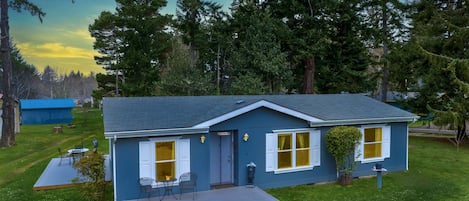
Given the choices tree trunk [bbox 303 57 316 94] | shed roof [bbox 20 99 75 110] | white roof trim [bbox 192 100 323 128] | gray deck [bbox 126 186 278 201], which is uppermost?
tree trunk [bbox 303 57 316 94]

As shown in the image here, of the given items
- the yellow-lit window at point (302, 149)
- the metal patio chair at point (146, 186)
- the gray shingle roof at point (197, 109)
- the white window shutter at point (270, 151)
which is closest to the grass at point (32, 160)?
A: the metal patio chair at point (146, 186)

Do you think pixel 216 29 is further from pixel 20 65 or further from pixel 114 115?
pixel 20 65

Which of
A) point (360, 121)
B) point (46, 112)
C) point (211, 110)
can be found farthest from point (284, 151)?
point (46, 112)

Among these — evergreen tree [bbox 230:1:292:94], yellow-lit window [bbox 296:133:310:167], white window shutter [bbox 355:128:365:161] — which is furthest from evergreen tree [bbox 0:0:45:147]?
white window shutter [bbox 355:128:365:161]

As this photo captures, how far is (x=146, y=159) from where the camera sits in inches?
379

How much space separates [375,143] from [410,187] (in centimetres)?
203

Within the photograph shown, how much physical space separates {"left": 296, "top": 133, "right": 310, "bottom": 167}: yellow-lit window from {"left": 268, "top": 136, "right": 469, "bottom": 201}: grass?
2.77 feet

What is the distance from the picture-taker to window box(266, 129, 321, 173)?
11.2 metres

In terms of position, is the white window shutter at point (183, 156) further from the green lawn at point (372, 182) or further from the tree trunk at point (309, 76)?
the tree trunk at point (309, 76)

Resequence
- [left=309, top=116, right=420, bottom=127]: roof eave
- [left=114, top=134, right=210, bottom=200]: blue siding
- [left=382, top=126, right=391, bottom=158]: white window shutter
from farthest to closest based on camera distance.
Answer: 1. [left=382, top=126, right=391, bottom=158]: white window shutter
2. [left=309, top=116, right=420, bottom=127]: roof eave
3. [left=114, top=134, right=210, bottom=200]: blue siding

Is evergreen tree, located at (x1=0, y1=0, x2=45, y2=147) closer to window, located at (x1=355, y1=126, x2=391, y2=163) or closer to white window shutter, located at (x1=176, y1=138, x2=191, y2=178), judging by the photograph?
white window shutter, located at (x1=176, y1=138, x2=191, y2=178)

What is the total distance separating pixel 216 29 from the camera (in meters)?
26.5

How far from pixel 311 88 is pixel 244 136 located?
17720mm

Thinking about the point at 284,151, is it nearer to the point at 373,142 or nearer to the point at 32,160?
the point at 373,142
